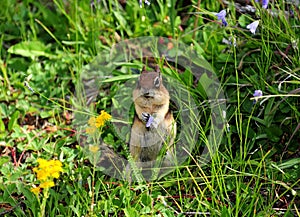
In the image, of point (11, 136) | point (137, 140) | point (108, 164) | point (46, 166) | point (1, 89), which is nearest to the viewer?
point (46, 166)

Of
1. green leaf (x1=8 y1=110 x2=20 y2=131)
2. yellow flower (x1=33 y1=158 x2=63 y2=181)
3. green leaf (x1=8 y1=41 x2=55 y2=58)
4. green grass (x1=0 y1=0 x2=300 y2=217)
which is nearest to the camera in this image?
yellow flower (x1=33 y1=158 x2=63 y2=181)

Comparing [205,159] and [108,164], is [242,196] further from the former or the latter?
[108,164]

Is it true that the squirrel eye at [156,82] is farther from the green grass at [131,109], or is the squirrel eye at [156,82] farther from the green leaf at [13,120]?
the green leaf at [13,120]

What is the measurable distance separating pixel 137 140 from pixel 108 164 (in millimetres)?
322

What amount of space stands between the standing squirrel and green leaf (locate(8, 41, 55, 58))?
125 centimetres

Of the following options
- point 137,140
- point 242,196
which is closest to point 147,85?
point 137,140

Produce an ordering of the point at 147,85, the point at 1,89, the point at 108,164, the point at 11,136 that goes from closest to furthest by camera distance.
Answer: the point at 147,85, the point at 108,164, the point at 11,136, the point at 1,89

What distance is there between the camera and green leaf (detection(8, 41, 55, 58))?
380 centimetres

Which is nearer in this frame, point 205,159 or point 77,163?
point 205,159

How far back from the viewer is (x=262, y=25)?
2984 mm

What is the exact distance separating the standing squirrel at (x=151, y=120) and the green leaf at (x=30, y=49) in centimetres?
125

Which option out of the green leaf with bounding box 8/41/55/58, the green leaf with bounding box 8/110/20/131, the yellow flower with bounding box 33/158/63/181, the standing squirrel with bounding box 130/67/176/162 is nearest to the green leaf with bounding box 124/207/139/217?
the standing squirrel with bounding box 130/67/176/162

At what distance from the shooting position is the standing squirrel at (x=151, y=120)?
269 centimetres

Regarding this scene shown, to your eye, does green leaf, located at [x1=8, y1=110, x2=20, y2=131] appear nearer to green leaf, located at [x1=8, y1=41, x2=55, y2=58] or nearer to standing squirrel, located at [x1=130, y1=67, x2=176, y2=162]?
green leaf, located at [x1=8, y1=41, x2=55, y2=58]
